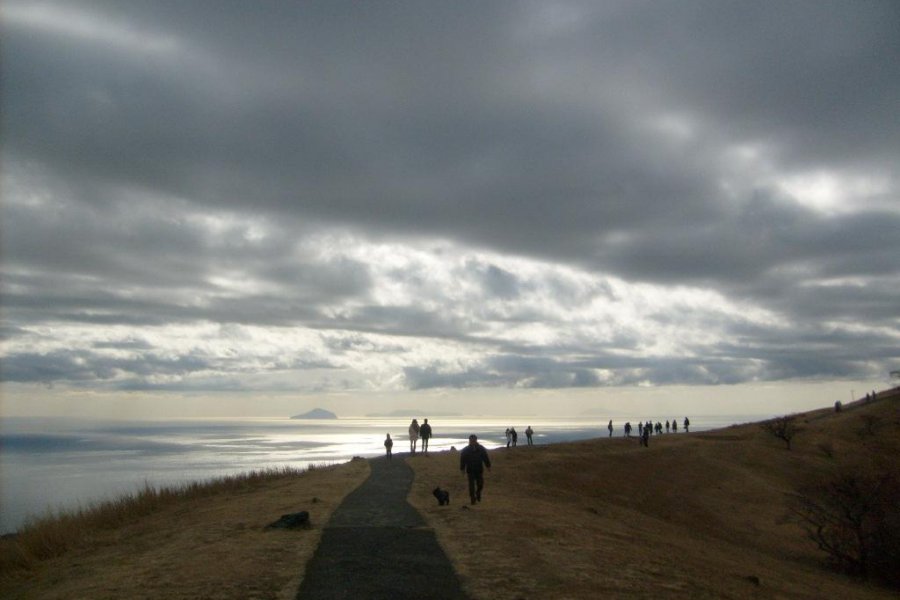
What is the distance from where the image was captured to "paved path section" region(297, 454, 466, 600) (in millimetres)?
10547

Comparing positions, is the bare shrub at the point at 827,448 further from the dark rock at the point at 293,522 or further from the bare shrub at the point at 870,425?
the dark rock at the point at 293,522

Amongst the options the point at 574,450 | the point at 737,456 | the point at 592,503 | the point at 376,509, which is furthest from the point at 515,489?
the point at 737,456

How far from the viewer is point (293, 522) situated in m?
16.4

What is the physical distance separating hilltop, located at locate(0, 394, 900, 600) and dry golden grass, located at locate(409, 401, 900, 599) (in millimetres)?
82

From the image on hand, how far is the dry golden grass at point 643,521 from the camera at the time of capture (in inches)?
499

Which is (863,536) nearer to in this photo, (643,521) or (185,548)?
(643,521)

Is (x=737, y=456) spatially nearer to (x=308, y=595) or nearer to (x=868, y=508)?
(x=868, y=508)

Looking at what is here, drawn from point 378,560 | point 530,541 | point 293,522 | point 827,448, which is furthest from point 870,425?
point 378,560

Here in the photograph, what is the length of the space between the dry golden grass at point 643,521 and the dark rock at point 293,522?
10.4 ft

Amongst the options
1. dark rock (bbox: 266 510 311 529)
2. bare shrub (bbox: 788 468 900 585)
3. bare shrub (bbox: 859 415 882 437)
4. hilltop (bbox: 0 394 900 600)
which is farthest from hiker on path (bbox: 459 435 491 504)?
bare shrub (bbox: 859 415 882 437)

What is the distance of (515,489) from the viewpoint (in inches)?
1097

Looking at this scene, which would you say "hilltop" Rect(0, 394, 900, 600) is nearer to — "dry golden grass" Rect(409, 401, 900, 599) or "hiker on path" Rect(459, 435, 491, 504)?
"dry golden grass" Rect(409, 401, 900, 599)

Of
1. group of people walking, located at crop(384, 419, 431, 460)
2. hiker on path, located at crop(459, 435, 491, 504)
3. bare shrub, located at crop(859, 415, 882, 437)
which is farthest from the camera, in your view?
bare shrub, located at crop(859, 415, 882, 437)

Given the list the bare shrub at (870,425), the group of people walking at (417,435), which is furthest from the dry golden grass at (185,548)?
the bare shrub at (870,425)
